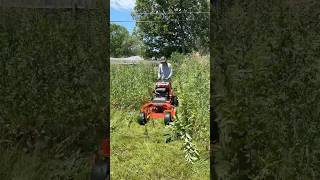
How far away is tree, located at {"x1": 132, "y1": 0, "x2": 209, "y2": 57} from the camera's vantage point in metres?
38.5

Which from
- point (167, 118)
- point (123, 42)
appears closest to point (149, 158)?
point (167, 118)

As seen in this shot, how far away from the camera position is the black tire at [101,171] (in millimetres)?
3840

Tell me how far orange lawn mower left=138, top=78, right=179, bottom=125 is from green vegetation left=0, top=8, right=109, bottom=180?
361cm

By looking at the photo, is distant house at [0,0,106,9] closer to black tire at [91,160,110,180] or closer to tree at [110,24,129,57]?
black tire at [91,160,110,180]

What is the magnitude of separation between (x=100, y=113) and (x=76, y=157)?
482mm

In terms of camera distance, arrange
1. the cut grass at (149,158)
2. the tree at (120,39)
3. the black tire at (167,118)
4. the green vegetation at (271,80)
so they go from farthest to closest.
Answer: the tree at (120,39)
the black tire at (167,118)
the cut grass at (149,158)
the green vegetation at (271,80)

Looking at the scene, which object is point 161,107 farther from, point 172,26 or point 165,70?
point 172,26

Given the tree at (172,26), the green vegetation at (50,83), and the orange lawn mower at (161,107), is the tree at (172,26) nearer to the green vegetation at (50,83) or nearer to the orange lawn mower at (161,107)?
the orange lawn mower at (161,107)

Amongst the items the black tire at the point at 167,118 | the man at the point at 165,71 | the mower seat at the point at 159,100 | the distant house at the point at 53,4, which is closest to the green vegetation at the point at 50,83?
the distant house at the point at 53,4

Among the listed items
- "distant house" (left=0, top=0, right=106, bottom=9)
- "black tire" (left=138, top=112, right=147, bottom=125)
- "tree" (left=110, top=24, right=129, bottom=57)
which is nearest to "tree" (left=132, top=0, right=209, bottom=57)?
"tree" (left=110, top=24, right=129, bottom=57)

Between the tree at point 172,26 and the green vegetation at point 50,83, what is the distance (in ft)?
105

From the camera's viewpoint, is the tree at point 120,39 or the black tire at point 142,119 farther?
the tree at point 120,39

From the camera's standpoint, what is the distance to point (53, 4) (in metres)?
4.38

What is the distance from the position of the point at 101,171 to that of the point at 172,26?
38718 millimetres
